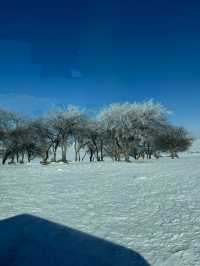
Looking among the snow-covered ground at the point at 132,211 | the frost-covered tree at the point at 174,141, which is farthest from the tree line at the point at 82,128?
the snow-covered ground at the point at 132,211

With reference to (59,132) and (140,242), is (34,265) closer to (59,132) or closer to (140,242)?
(140,242)

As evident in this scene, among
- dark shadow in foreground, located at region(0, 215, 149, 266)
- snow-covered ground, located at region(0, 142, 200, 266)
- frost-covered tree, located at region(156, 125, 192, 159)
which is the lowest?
dark shadow in foreground, located at region(0, 215, 149, 266)

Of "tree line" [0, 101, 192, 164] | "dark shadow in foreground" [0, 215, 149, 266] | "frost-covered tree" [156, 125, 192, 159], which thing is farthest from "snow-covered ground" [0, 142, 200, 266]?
"frost-covered tree" [156, 125, 192, 159]

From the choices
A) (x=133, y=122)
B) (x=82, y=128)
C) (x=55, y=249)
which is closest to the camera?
(x=55, y=249)

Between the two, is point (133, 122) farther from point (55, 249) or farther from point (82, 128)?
point (55, 249)

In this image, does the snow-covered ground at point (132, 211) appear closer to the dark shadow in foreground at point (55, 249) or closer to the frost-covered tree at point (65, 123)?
the dark shadow in foreground at point (55, 249)

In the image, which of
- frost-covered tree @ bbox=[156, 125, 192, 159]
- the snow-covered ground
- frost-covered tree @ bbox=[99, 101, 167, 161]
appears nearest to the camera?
the snow-covered ground

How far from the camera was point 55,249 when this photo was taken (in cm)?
851

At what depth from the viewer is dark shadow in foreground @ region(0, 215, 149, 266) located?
764 centimetres

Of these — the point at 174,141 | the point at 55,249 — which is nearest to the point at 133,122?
the point at 174,141

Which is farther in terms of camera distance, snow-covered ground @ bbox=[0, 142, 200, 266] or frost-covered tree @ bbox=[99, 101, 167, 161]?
frost-covered tree @ bbox=[99, 101, 167, 161]

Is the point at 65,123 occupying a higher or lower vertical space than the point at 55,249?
higher

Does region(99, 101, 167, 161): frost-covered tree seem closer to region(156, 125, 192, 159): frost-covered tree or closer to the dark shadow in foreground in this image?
region(156, 125, 192, 159): frost-covered tree

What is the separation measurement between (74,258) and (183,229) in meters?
3.17
